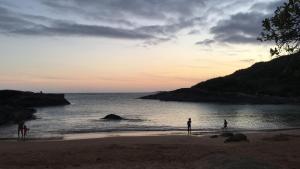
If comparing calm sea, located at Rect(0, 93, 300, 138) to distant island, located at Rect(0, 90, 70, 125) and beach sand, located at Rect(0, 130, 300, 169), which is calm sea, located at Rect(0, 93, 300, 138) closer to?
distant island, located at Rect(0, 90, 70, 125)

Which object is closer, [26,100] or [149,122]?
[149,122]

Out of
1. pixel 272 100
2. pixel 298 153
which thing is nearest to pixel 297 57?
pixel 298 153

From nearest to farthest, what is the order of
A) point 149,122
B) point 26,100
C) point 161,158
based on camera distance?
point 161,158 → point 149,122 → point 26,100

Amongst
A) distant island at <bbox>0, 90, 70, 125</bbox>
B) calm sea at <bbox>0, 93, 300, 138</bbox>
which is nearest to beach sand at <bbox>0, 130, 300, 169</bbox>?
calm sea at <bbox>0, 93, 300, 138</bbox>

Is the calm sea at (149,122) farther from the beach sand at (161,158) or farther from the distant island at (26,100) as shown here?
the beach sand at (161,158)

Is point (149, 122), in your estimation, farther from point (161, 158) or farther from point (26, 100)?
point (26, 100)

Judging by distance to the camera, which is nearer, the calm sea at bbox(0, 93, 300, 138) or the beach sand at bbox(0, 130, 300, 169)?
the beach sand at bbox(0, 130, 300, 169)

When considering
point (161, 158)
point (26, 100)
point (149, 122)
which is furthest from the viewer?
point (26, 100)

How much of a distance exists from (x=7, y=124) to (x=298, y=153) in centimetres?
5219

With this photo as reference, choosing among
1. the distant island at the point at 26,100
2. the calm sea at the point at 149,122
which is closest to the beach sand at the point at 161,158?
the calm sea at the point at 149,122

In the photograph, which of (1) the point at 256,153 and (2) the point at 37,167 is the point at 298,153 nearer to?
(1) the point at 256,153

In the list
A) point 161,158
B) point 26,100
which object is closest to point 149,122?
point 161,158

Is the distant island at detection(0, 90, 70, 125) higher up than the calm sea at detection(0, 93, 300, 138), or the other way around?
the distant island at detection(0, 90, 70, 125)

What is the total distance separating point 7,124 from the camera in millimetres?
65750
